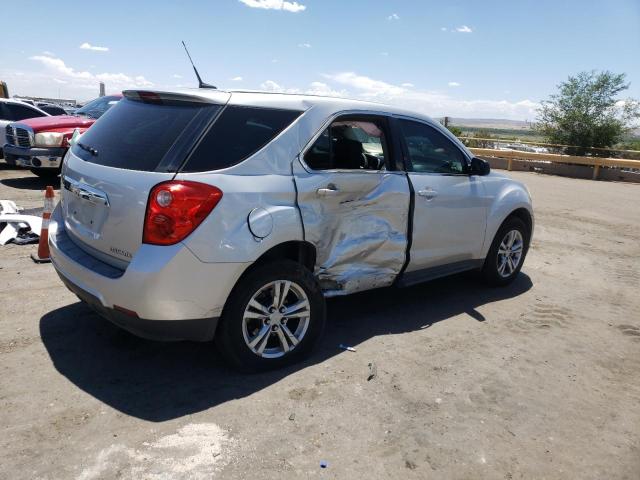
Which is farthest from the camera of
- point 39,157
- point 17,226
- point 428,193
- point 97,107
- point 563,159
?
point 563,159

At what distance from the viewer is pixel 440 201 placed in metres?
4.66

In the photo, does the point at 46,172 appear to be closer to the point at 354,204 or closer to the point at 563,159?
the point at 354,204

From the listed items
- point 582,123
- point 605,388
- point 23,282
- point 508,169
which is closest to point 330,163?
point 605,388

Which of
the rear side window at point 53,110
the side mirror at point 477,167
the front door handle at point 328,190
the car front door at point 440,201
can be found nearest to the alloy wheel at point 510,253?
the car front door at point 440,201

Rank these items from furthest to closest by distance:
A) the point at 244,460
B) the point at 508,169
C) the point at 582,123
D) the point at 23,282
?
1. the point at 582,123
2. the point at 508,169
3. the point at 23,282
4. the point at 244,460

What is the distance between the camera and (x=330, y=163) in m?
3.90

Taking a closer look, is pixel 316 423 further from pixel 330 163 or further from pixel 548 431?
pixel 330 163

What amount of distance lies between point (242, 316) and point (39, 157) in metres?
7.93

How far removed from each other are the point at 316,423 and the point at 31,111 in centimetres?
1315

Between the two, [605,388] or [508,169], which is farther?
[508,169]

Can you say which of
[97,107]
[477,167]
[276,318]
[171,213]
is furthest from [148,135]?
[97,107]

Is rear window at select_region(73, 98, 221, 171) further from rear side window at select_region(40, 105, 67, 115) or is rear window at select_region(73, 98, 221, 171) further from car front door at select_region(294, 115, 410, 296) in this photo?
rear side window at select_region(40, 105, 67, 115)

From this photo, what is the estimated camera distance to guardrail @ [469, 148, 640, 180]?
19.5 meters

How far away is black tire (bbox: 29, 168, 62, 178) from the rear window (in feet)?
23.6
